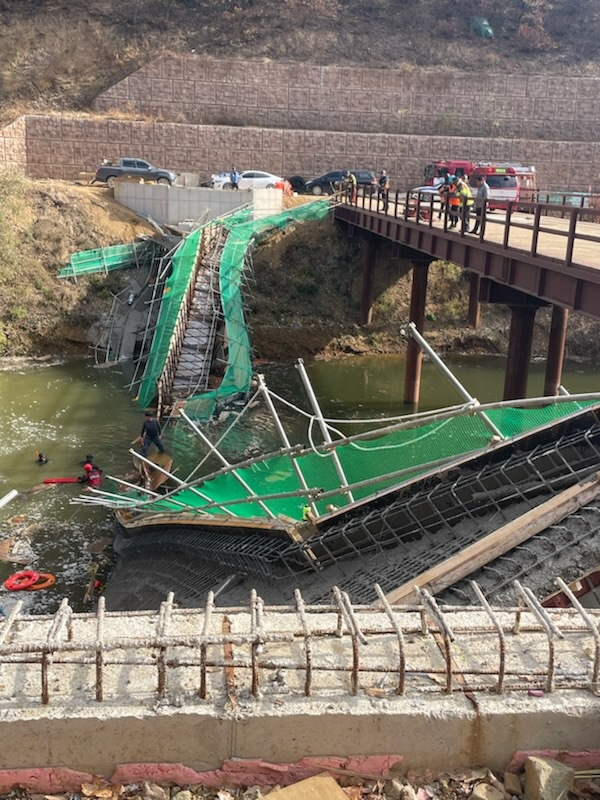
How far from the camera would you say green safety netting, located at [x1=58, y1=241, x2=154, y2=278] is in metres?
27.6

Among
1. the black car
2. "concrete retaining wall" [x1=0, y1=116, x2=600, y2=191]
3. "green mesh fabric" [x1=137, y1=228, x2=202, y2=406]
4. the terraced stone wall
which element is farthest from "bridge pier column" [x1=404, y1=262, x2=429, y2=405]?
the terraced stone wall

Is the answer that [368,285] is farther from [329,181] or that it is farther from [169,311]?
[329,181]

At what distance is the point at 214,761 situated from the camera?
4.53m

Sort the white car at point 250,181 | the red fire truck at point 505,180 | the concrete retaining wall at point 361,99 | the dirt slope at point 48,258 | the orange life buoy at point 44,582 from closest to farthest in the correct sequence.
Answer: the orange life buoy at point 44,582 < the dirt slope at point 48,258 < the red fire truck at point 505,180 < the white car at point 250,181 < the concrete retaining wall at point 361,99

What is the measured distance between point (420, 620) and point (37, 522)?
A: 10.5m

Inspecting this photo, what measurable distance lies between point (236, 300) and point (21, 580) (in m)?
13.7

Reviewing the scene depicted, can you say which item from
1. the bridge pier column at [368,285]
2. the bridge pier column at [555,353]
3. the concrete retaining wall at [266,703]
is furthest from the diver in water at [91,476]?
the bridge pier column at [368,285]

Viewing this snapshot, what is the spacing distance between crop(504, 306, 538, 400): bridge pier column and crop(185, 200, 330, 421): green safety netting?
756cm

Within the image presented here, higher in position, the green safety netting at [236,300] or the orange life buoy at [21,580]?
the green safety netting at [236,300]

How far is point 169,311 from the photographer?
2227 cm

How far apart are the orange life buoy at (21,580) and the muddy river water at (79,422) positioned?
0.13m

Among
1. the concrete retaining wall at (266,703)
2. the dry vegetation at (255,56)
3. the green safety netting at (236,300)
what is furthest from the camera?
the dry vegetation at (255,56)

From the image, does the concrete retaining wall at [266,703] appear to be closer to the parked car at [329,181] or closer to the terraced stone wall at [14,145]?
the parked car at [329,181]

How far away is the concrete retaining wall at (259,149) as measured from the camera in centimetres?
3778
